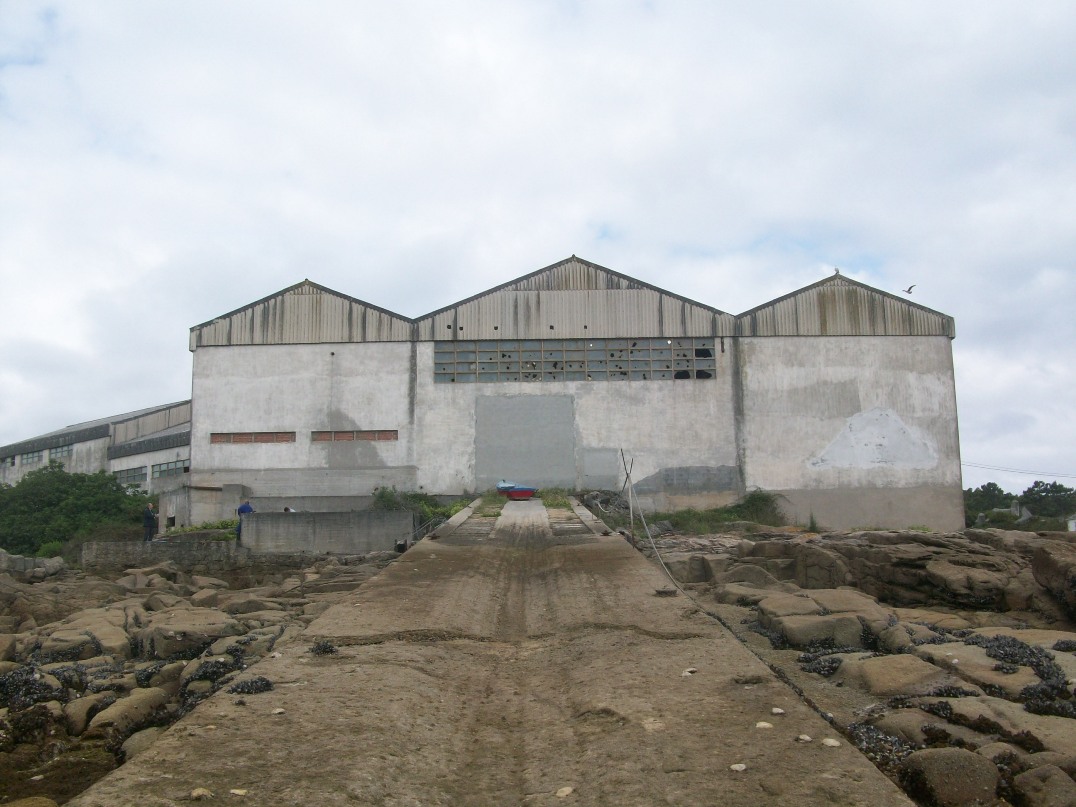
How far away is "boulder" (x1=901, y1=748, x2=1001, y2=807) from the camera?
4520 mm

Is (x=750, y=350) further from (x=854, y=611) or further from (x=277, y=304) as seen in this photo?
(x=854, y=611)

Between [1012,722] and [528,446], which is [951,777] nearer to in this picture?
[1012,722]

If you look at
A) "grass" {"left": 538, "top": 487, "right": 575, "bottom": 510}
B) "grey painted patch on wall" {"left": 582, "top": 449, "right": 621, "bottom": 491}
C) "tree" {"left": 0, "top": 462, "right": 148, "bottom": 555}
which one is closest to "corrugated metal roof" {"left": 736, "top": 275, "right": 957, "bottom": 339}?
"grey painted patch on wall" {"left": 582, "top": 449, "right": 621, "bottom": 491}

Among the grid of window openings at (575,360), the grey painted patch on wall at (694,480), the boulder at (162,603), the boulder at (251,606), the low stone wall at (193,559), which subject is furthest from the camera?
the grid of window openings at (575,360)

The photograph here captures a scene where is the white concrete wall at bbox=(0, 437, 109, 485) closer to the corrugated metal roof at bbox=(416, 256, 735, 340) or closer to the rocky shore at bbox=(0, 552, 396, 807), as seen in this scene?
the corrugated metal roof at bbox=(416, 256, 735, 340)

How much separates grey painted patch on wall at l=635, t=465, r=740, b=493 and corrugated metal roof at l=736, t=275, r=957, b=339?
4.80 m

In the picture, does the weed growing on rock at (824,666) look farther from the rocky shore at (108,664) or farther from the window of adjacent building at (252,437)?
the window of adjacent building at (252,437)

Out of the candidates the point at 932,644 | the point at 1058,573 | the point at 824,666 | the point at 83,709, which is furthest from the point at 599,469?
the point at 83,709

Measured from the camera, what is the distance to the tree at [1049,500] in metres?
43.1

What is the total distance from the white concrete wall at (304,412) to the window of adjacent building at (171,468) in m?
5.95

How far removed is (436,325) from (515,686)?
24.8 metres

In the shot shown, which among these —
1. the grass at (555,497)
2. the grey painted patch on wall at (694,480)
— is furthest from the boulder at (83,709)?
the grey painted patch on wall at (694,480)

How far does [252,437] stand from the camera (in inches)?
1187

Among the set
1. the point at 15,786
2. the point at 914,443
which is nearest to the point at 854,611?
the point at 15,786
